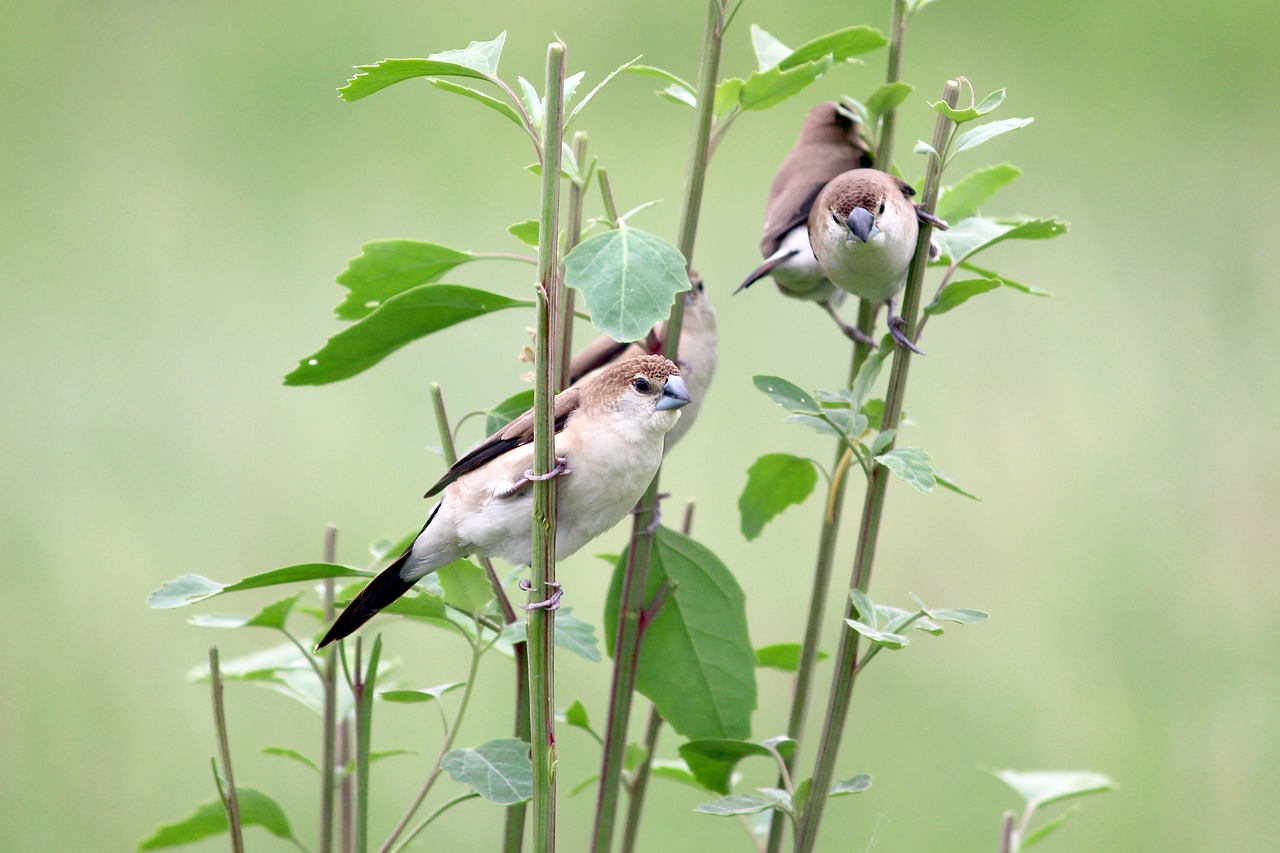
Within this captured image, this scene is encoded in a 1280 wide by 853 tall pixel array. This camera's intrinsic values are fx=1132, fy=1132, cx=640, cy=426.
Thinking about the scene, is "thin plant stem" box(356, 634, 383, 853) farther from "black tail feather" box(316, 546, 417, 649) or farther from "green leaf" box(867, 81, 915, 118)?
"green leaf" box(867, 81, 915, 118)

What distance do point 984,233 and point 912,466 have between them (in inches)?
8.4

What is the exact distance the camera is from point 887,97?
66 centimetres

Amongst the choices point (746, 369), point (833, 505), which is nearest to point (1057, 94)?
point (746, 369)

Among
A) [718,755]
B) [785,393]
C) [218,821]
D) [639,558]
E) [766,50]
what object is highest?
[766,50]

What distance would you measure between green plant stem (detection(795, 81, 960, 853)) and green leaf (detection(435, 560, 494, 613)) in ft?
0.65

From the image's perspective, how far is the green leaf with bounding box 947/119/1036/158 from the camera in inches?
21.7

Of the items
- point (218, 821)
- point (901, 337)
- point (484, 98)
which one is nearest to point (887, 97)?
point (901, 337)

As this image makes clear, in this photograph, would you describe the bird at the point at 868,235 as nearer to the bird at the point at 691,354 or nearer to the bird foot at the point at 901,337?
the bird foot at the point at 901,337

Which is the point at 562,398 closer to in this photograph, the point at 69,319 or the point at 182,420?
the point at 182,420

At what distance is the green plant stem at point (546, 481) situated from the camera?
47 cm

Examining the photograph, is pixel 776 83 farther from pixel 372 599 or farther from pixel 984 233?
pixel 372 599

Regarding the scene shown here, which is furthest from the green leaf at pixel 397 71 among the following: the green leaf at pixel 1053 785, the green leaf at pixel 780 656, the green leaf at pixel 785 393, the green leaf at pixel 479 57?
the green leaf at pixel 1053 785

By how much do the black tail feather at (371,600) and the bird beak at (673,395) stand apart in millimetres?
167

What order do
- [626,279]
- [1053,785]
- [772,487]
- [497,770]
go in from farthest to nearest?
[1053,785]
[772,487]
[497,770]
[626,279]
